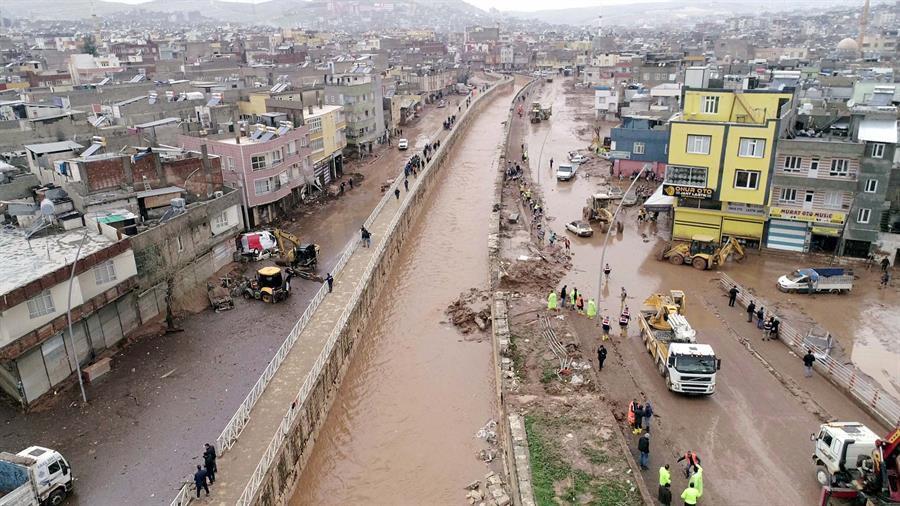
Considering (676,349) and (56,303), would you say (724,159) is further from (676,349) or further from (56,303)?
(56,303)

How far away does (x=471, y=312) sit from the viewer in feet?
98.8

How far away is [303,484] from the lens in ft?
63.3

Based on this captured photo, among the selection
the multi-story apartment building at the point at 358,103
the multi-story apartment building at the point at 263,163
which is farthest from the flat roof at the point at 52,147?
the multi-story apartment building at the point at 358,103

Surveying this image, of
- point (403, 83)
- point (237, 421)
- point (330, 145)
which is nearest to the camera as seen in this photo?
point (237, 421)

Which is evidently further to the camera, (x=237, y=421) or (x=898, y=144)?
(x=898, y=144)

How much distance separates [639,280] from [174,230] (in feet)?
80.1

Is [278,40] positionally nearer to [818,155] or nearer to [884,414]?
[818,155]

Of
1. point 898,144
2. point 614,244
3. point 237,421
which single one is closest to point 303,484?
point 237,421

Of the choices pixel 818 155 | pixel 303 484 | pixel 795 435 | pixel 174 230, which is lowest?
pixel 303 484

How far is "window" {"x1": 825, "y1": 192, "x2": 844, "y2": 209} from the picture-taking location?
32875mm

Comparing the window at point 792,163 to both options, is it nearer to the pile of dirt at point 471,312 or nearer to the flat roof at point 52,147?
the pile of dirt at point 471,312

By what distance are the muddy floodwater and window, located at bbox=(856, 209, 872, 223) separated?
20.5m

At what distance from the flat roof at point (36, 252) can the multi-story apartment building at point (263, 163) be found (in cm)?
1237

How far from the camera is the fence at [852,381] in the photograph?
19391 mm
